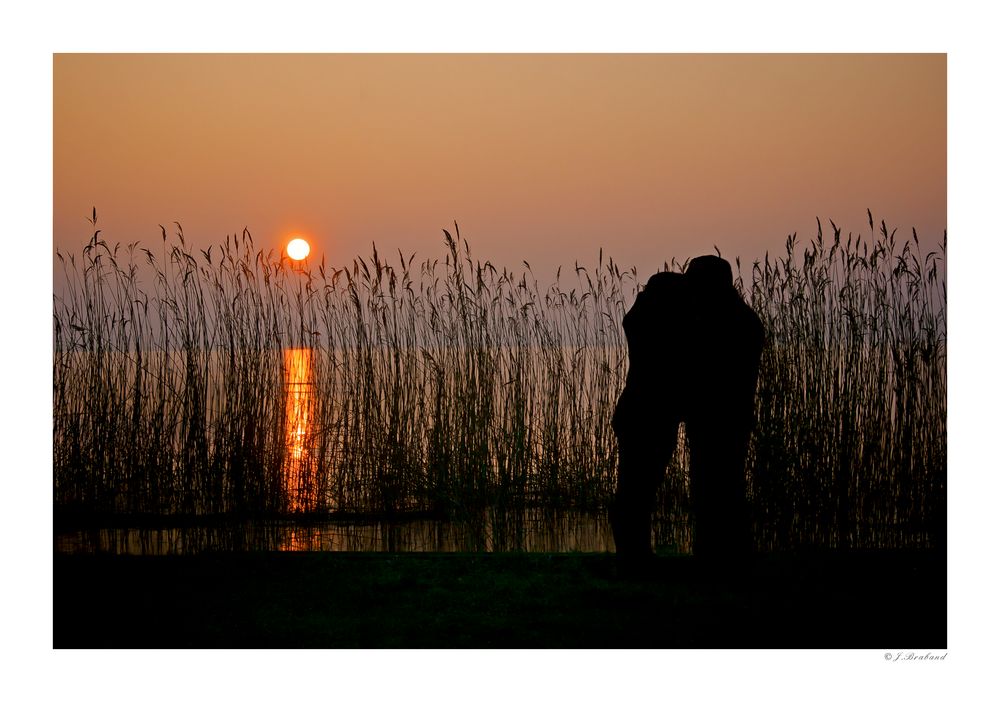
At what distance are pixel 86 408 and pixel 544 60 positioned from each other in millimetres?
2088

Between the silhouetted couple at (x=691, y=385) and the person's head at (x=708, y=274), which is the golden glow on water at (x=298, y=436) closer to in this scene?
the silhouetted couple at (x=691, y=385)

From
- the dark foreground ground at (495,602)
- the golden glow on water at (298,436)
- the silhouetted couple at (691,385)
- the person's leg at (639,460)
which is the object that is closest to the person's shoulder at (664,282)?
the silhouetted couple at (691,385)

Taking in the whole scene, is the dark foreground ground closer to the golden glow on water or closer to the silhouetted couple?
the silhouetted couple

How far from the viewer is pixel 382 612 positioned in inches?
79.7

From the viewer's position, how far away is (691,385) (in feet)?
6.86

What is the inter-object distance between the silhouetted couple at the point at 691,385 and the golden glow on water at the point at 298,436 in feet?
5.22

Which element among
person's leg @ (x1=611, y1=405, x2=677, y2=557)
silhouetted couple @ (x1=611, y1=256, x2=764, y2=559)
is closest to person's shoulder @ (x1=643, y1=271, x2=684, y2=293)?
silhouetted couple @ (x1=611, y1=256, x2=764, y2=559)

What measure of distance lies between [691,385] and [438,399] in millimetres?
1442

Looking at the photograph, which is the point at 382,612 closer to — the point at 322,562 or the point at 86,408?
the point at 322,562

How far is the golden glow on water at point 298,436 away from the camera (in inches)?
130

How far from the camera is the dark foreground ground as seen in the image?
1.91 m

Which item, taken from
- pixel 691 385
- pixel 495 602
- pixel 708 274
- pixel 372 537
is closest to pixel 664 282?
pixel 708 274

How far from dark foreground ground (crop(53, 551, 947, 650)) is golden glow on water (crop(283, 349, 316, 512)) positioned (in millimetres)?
825
